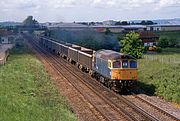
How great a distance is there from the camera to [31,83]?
3294 cm

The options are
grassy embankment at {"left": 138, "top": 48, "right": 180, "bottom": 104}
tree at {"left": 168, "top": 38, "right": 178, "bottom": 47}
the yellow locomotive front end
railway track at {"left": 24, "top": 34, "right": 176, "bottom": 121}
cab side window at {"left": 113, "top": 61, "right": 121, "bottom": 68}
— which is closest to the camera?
railway track at {"left": 24, "top": 34, "right": 176, "bottom": 121}

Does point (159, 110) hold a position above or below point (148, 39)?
above

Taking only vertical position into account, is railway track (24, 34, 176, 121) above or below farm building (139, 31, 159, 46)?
above

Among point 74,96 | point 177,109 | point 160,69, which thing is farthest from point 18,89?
point 160,69

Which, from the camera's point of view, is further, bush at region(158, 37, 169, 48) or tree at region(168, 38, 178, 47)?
tree at region(168, 38, 178, 47)

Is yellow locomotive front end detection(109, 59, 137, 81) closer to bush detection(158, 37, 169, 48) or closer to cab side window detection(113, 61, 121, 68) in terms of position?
cab side window detection(113, 61, 121, 68)

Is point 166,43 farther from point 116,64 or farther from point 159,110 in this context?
point 159,110

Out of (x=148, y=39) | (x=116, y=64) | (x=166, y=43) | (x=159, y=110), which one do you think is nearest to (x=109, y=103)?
(x=159, y=110)

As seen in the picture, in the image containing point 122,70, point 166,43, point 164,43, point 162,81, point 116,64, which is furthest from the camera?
point 164,43

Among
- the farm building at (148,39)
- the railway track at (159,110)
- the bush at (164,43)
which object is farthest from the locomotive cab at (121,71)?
the farm building at (148,39)

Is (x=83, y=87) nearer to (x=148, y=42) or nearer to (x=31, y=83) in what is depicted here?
(x=31, y=83)

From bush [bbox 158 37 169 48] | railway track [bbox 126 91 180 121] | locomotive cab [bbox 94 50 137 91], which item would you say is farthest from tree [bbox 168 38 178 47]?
railway track [bbox 126 91 180 121]

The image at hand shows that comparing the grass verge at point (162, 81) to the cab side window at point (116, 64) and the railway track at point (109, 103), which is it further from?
the cab side window at point (116, 64)

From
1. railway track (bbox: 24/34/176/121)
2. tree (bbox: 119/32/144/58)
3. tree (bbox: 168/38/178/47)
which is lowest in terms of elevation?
tree (bbox: 168/38/178/47)
